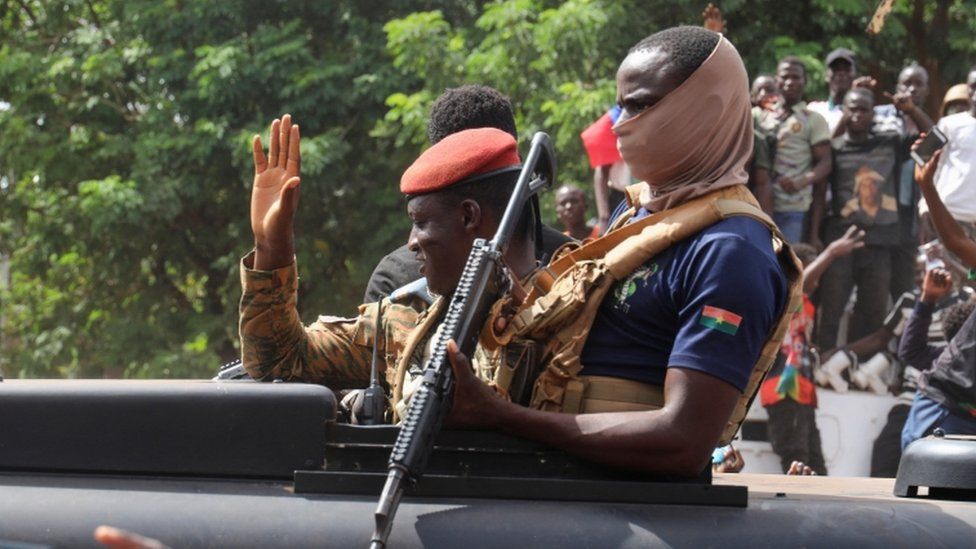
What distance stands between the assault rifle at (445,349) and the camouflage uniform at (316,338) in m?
0.45

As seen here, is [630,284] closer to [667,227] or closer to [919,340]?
[667,227]

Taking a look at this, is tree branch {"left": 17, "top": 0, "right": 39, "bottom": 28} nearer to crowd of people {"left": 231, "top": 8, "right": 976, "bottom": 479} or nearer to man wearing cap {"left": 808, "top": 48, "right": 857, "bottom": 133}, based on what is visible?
man wearing cap {"left": 808, "top": 48, "right": 857, "bottom": 133}

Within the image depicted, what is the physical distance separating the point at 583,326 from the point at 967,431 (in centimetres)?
381

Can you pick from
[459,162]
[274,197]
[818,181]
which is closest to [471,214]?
[459,162]

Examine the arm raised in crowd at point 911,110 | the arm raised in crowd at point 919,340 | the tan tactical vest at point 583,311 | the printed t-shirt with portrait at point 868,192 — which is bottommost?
the arm raised in crowd at point 919,340

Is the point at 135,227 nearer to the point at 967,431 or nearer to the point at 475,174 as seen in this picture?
the point at 967,431

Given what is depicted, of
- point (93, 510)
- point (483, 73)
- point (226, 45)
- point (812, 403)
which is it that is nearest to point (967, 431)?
point (812, 403)

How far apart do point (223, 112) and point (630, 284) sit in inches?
514

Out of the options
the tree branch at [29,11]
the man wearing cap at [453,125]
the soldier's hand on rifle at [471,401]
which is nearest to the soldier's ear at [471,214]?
the soldier's hand on rifle at [471,401]

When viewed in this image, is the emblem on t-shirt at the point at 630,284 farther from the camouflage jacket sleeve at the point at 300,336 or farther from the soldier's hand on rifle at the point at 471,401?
the camouflage jacket sleeve at the point at 300,336

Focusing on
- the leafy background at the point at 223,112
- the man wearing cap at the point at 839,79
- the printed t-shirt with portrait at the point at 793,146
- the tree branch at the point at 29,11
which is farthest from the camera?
the tree branch at the point at 29,11

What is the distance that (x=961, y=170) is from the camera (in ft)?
27.0

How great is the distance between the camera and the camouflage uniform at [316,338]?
335 centimetres

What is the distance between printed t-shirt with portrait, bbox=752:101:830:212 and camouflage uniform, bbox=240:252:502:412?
17.7 ft
